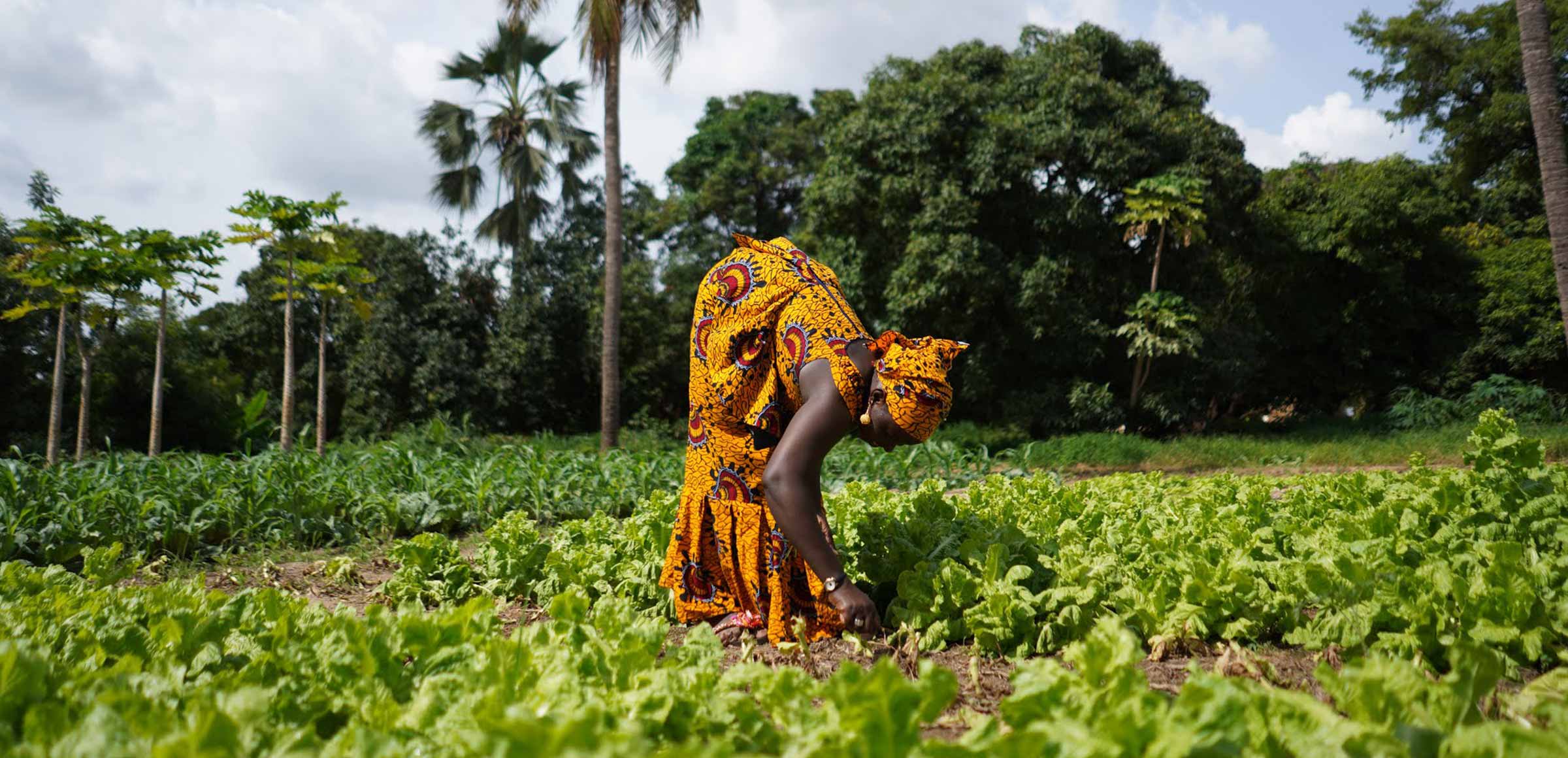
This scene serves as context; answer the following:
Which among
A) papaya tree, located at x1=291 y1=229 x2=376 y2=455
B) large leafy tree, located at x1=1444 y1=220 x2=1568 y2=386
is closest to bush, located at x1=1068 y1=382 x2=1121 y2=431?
large leafy tree, located at x1=1444 y1=220 x2=1568 y2=386

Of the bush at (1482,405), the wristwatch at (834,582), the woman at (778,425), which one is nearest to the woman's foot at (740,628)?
the woman at (778,425)

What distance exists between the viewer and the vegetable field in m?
1.41

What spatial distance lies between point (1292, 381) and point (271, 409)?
1019 inches

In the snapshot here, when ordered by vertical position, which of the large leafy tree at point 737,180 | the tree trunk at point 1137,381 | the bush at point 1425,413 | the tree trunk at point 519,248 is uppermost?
the large leafy tree at point 737,180

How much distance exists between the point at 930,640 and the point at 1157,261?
13224 mm

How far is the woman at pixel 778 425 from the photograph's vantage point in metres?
2.70

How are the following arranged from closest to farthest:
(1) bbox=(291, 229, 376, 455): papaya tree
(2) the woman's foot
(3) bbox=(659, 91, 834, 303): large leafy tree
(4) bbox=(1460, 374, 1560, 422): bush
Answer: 1. (2) the woman's foot
2. (1) bbox=(291, 229, 376, 455): papaya tree
3. (4) bbox=(1460, 374, 1560, 422): bush
4. (3) bbox=(659, 91, 834, 303): large leafy tree

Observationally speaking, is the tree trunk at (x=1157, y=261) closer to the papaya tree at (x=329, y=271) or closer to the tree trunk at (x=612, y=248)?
the tree trunk at (x=612, y=248)

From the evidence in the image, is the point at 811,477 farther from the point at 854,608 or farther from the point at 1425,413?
the point at 1425,413

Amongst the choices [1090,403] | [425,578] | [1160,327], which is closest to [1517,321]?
[1160,327]

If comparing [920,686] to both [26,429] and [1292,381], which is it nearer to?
[26,429]

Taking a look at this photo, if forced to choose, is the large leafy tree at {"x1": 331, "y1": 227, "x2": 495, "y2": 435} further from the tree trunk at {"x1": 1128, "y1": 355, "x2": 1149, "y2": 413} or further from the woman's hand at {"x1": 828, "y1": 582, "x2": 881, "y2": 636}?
the woman's hand at {"x1": 828, "y1": 582, "x2": 881, "y2": 636}

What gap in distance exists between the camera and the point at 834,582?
2.74 meters

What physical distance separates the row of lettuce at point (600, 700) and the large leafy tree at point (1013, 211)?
40.7 ft
